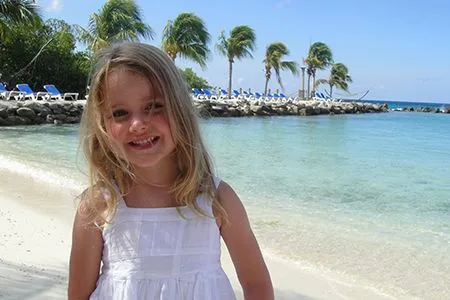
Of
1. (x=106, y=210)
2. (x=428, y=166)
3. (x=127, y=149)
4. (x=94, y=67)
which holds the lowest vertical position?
(x=428, y=166)

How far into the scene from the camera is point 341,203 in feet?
24.3

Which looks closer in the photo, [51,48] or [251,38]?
[51,48]

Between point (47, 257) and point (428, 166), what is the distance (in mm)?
11453

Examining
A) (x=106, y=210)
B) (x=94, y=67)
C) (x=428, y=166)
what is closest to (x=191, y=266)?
(x=106, y=210)

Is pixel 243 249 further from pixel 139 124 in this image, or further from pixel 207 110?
pixel 207 110

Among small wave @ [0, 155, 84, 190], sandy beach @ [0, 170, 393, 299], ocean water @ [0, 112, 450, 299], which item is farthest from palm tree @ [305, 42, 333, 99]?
sandy beach @ [0, 170, 393, 299]

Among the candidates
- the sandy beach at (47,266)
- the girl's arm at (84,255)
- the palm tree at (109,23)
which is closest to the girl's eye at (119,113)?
the girl's arm at (84,255)

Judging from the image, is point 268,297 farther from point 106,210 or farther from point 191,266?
point 106,210

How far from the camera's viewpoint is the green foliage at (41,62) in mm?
31281

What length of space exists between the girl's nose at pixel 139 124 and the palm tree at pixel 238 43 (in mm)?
42720

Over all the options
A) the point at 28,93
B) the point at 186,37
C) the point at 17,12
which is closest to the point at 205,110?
the point at 17,12

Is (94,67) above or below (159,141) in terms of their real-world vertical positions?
above

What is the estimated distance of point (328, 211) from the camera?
679cm

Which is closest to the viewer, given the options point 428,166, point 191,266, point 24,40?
point 191,266
